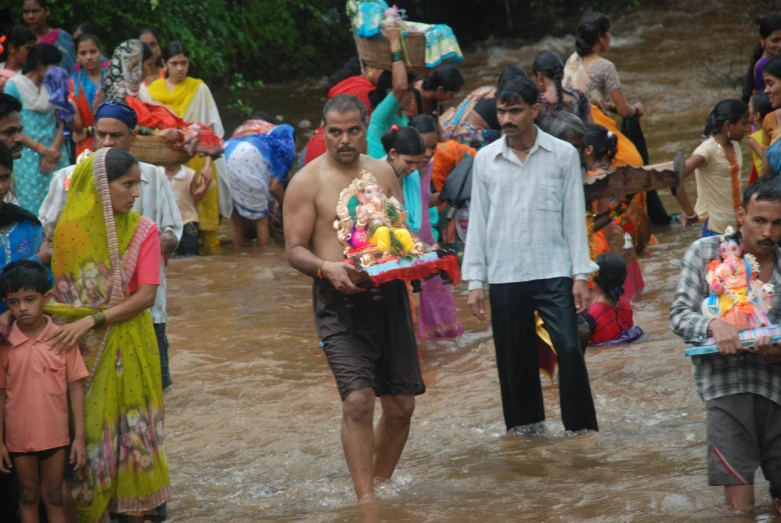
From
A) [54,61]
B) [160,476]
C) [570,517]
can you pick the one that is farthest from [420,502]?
[54,61]

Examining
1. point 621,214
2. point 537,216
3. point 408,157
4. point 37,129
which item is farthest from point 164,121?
point 537,216

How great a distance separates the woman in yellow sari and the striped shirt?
7853mm

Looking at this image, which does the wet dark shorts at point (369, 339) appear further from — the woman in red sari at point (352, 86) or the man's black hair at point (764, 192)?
the woman in red sari at point (352, 86)

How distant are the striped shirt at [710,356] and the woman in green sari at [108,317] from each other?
243 cm

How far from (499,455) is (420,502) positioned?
2.72ft

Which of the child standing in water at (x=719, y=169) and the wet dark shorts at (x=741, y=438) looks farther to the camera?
the child standing in water at (x=719, y=169)

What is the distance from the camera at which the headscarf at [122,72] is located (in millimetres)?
9797

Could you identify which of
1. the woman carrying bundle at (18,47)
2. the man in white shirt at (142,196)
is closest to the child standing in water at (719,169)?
the man in white shirt at (142,196)

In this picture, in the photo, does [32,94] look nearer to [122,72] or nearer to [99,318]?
[122,72]

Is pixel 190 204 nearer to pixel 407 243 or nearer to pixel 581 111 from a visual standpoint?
pixel 581 111

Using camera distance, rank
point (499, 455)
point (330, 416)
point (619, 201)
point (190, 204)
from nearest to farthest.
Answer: point (499, 455)
point (330, 416)
point (619, 201)
point (190, 204)

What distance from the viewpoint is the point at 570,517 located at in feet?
17.1

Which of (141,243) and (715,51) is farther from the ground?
(715,51)

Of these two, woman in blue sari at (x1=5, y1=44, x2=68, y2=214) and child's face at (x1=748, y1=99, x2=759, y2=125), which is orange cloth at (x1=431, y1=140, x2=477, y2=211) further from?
woman in blue sari at (x1=5, y1=44, x2=68, y2=214)
